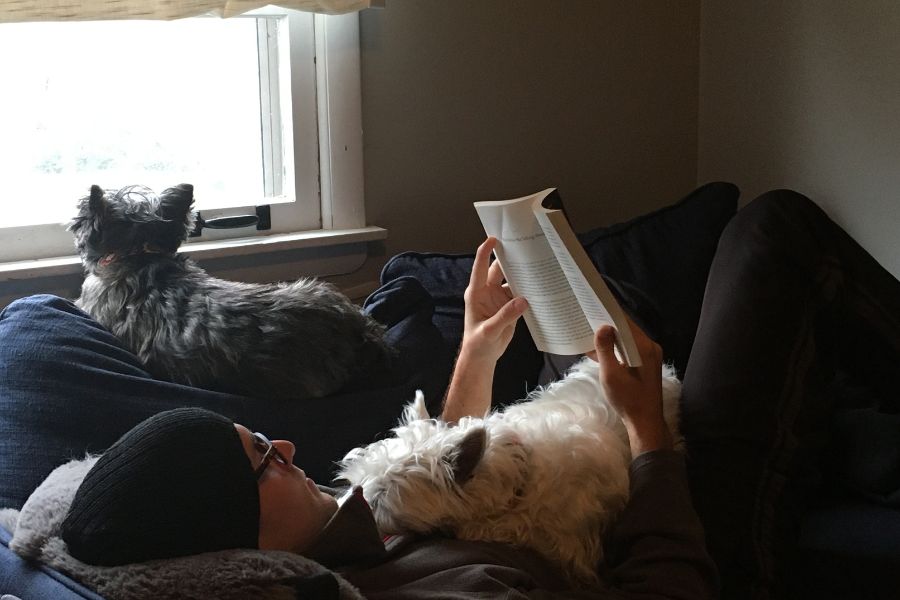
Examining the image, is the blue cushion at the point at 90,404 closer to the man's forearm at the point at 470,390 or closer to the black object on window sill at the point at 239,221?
the man's forearm at the point at 470,390

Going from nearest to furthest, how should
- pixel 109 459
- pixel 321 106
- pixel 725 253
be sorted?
pixel 109 459 → pixel 725 253 → pixel 321 106

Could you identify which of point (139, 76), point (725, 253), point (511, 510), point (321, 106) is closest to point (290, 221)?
point (321, 106)

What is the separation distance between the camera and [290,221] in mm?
2365

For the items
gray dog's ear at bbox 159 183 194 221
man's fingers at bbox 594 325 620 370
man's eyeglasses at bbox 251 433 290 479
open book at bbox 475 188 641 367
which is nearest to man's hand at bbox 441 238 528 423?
open book at bbox 475 188 641 367

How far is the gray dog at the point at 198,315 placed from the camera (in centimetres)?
168

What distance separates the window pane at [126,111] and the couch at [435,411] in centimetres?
46

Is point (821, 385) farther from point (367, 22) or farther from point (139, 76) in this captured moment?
point (139, 76)

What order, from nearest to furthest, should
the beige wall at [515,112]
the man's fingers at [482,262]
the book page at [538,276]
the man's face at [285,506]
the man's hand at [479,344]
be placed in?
1. the man's face at [285,506]
2. the book page at [538,276]
3. the man's fingers at [482,262]
4. the man's hand at [479,344]
5. the beige wall at [515,112]

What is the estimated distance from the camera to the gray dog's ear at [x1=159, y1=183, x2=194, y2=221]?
1.92 metres

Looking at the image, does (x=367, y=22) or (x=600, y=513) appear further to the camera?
(x=367, y=22)

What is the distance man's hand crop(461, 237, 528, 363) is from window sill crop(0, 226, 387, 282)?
68 cm

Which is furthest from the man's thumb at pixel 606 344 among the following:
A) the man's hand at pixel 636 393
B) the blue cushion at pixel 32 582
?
the blue cushion at pixel 32 582

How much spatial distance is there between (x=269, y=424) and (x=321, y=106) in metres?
0.99

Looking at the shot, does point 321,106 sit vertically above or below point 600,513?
above
